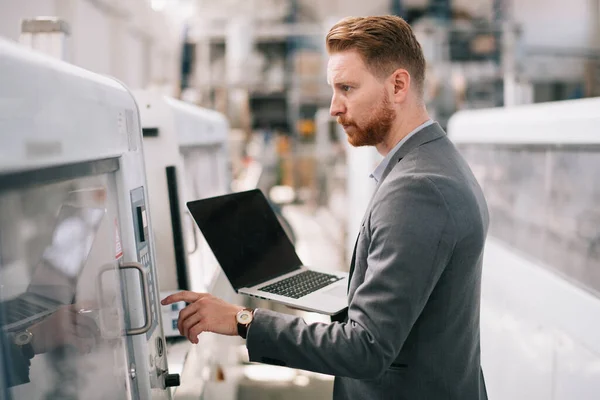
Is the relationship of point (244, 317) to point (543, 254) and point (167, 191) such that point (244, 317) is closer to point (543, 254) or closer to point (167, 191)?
point (167, 191)

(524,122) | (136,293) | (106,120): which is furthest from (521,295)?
(106,120)

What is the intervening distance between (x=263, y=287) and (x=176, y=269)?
459 mm

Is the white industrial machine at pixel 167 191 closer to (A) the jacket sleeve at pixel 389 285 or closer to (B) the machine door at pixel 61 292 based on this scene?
(B) the machine door at pixel 61 292

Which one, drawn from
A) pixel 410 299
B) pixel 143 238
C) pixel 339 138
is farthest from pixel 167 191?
pixel 339 138

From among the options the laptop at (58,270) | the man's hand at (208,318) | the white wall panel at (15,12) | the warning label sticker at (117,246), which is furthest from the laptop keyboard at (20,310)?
the white wall panel at (15,12)

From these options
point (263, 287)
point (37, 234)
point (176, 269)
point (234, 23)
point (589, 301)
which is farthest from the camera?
point (234, 23)

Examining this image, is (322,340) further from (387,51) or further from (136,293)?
(387,51)

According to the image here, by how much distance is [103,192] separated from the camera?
48.0 inches

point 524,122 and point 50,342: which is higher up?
point 524,122

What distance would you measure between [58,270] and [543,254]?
2250mm

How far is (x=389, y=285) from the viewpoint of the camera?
1.12 metres

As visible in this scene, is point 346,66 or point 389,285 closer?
point 389,285

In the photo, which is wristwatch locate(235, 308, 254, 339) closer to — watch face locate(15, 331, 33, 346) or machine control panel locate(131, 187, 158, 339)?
machine control panel locate(131, 187, 158, 339)

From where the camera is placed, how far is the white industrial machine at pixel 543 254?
83.9 inches
